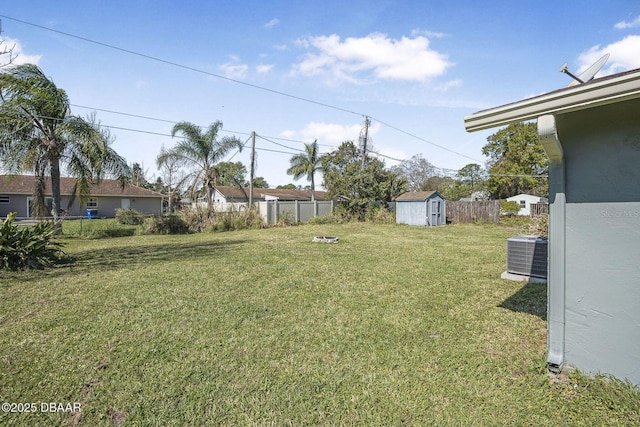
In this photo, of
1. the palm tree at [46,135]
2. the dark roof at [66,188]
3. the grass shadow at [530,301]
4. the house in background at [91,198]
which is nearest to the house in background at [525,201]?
the grass shadow at [530,301]

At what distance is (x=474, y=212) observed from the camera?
61.3ft

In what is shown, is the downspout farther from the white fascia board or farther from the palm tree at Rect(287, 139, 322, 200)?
the palm tree at Rect(287, 139, 322, 200)

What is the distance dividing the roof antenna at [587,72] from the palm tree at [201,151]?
15307 mm

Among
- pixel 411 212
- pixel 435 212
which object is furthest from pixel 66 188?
pixel 435 212

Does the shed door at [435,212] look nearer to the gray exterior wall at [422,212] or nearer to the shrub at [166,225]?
the gray exterior wall at [422,212]

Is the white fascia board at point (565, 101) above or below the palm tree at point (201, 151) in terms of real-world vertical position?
below

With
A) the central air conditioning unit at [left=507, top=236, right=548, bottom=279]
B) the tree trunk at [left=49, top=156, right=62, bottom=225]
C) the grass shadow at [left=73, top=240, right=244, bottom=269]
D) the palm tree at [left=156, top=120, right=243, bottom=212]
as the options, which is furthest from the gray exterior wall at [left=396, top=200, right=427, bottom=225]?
the tree trunk at [left=49, top=156, right=62, bottom=225]

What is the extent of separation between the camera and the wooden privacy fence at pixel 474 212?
1841 centimetres

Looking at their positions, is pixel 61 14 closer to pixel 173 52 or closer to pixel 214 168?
pixel 173 52

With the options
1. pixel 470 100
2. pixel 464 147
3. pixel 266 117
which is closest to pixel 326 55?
pixel 266 117

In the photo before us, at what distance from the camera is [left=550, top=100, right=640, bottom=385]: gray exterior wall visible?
2.21 metres

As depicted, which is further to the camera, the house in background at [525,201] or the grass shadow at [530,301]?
the house in background at [525,201]

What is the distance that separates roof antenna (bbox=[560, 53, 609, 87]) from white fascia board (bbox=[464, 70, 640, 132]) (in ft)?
1.72

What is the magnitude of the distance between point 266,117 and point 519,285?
49.2ft
